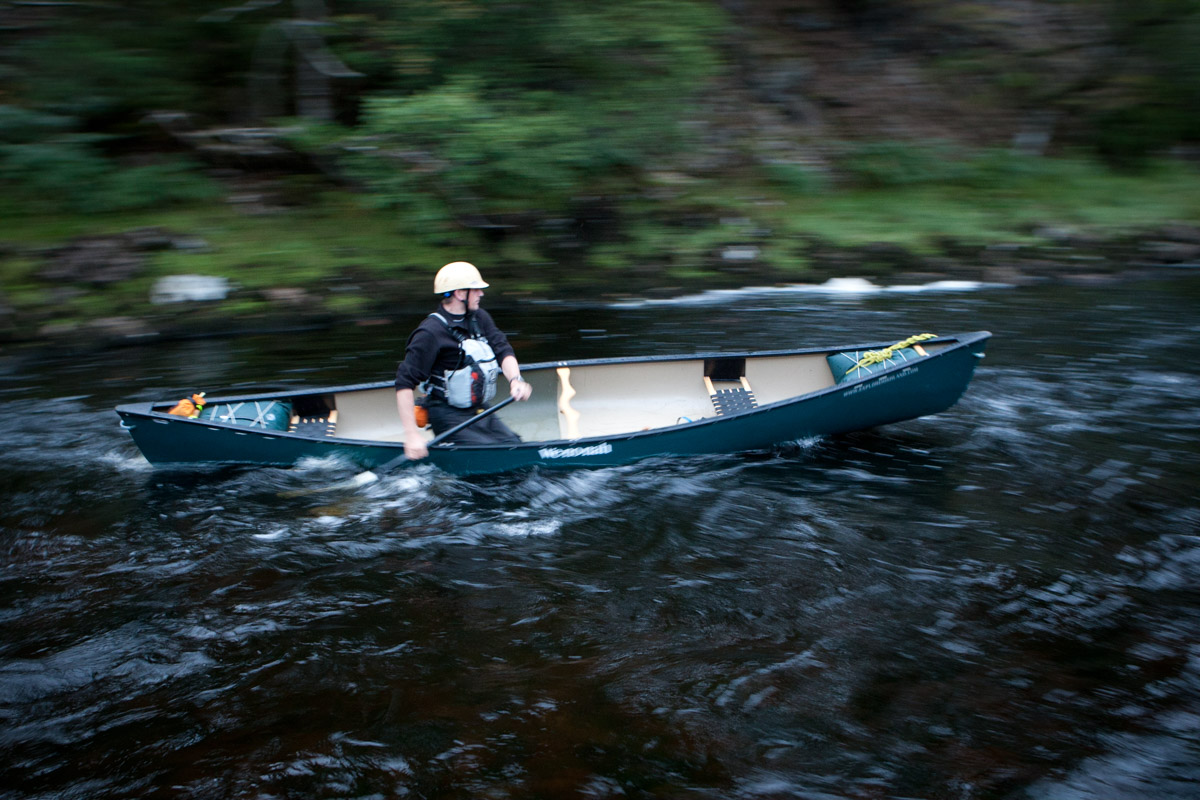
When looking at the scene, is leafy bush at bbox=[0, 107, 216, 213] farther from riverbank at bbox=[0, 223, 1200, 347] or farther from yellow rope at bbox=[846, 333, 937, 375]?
yellow rope at bbox=[846, 333, 937, 375]

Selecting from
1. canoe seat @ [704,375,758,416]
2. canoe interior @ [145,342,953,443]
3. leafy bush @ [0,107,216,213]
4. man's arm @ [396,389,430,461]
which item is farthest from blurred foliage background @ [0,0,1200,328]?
man's arm @ [396,389,430,461]

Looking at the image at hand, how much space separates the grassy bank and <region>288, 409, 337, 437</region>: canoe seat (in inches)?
190

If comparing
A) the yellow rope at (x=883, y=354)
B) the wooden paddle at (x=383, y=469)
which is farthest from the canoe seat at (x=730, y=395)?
the wooden paddle at (x=383, y=469)

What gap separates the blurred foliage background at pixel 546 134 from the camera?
1232cm

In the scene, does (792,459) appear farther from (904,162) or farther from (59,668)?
(904,162)

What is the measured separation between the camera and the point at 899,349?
7.02 meters

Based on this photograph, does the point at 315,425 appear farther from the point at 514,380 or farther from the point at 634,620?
the point at 634,620

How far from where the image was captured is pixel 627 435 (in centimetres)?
657

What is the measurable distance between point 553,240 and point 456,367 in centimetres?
727

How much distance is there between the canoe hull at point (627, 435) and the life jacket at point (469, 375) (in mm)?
368

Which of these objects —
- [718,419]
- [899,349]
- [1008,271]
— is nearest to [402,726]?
[718,419]

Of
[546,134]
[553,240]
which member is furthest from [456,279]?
[553,240]

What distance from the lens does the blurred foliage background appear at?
12.3 metres

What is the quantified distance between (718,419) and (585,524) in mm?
1221
